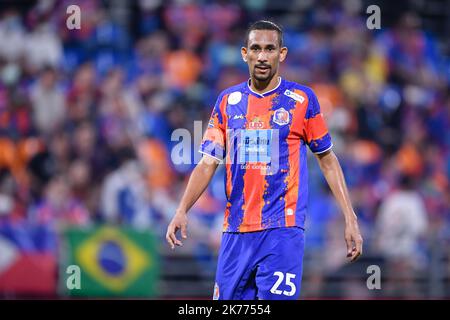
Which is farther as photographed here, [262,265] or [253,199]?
[253,199]

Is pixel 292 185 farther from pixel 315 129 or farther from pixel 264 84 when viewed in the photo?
pixel 264 84

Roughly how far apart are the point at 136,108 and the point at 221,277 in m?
7.68

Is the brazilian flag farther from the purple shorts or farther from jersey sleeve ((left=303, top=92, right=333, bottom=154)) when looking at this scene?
jersey sleeve ((left=303, top=92, right=333, bottom=154))

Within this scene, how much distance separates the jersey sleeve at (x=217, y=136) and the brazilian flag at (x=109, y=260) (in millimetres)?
5445

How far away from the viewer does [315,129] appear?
659cm

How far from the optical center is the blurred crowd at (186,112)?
12766 millimetres

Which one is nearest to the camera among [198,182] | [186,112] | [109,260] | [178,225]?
[178,225]

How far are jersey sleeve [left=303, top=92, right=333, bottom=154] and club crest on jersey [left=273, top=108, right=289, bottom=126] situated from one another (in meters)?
0.15

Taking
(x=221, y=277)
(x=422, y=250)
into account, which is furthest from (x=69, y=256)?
(x=221, y=277)

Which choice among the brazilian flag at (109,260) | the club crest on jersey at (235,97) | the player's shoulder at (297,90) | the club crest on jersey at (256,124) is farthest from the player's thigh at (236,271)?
the brazilian flag at (109,260)

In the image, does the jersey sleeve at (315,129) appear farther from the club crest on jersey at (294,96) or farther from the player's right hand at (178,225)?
the player's right hand at (178,225)

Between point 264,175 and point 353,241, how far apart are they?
2.40ft

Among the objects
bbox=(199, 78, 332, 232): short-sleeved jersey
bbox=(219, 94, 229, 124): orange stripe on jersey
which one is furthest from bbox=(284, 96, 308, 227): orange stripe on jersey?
bbox=(219, 94, 229, 124): orange stripe on jersey

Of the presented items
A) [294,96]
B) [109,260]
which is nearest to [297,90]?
[294,96]
